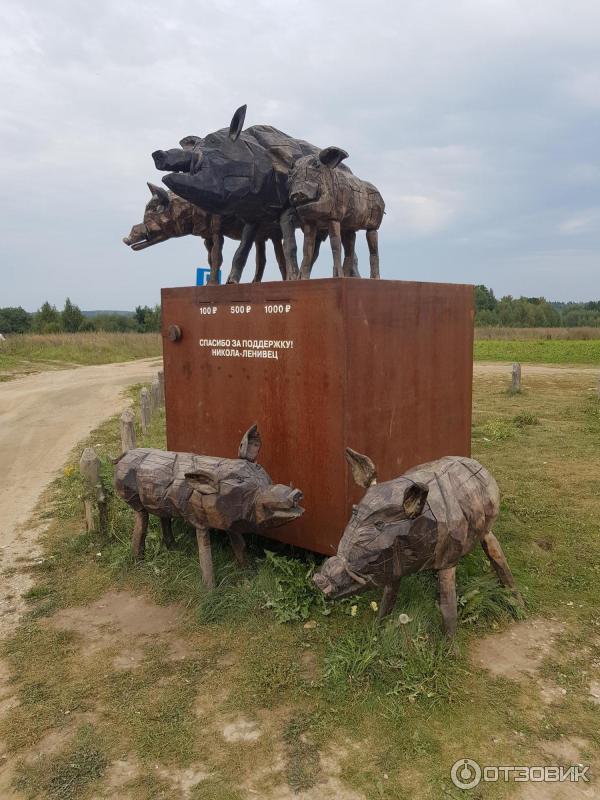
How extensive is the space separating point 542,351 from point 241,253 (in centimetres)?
2528

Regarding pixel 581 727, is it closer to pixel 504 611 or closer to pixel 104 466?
pixel 504 611

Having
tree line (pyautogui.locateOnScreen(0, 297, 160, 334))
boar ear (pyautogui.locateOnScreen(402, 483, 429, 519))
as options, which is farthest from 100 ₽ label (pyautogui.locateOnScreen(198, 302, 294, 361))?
tree line (pyautogui.locateOnScreen(0, 297, 160, 334))

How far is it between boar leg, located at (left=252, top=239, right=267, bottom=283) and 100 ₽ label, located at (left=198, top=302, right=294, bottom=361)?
2.52 feet

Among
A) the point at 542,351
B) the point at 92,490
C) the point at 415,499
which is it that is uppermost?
the point at 415,499

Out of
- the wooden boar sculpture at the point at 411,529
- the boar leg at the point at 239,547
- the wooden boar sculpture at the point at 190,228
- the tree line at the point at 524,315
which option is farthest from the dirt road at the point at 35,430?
the tree line at the point at 524,315

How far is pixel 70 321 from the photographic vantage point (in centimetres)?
4309

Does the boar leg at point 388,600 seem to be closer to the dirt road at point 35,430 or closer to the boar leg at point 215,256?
the dirt road at point 35,430

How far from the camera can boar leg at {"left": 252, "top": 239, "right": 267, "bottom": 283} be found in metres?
6.01

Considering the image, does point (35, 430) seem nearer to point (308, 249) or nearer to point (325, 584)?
point (308, 249)

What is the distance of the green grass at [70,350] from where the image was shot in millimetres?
27219

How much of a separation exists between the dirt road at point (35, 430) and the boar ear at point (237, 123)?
165 inches

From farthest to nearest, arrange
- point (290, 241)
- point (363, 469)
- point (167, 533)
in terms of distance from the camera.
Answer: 1. point (167, 533)
2. point (290, 241)
3. point (363, 469)

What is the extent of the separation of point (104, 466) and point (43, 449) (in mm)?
3402

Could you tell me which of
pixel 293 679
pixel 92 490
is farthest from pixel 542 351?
pixel 293 679
